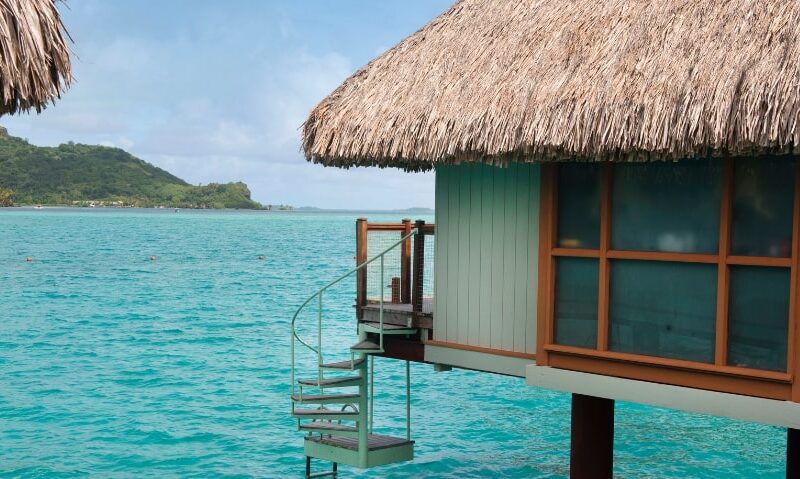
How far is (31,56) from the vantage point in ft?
24.7

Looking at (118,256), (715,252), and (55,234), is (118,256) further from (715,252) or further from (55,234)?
(715,252)

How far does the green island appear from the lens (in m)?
146

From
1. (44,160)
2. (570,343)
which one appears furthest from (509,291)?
(44,160)

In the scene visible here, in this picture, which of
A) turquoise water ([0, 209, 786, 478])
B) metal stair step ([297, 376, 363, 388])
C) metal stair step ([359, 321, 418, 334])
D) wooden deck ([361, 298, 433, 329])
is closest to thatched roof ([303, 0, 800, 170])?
wooden deck ([361, 298, 433, 329])

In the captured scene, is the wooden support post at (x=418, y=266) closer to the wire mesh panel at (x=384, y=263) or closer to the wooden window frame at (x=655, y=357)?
the wire mesh panel at (x=384, y=263)

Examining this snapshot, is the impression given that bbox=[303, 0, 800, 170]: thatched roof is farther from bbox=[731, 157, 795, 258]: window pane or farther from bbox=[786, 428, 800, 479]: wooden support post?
bbox=[786, 428, 800, 479]: wooden support post

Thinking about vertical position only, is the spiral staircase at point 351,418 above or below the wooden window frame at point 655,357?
below

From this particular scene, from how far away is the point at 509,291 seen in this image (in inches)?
352

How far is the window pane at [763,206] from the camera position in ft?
23.4

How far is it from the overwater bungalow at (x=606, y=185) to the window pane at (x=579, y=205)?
0.06ft

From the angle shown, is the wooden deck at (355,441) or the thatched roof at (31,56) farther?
the wooden deck at (355,441)

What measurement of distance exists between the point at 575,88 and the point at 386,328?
3.75 metres

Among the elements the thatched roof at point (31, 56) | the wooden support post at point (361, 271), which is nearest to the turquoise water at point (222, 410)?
the wooden support post at point (361, 271)

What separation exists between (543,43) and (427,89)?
1.16m
